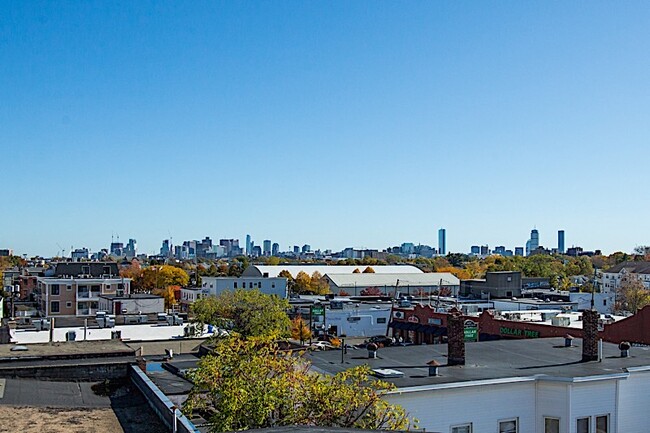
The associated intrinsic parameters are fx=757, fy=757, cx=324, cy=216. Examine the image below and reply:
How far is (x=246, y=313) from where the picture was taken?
179ft

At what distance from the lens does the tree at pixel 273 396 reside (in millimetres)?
15336

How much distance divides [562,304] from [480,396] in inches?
1951

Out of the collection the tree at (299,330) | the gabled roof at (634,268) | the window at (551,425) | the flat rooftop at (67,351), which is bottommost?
the tree at (299,330)

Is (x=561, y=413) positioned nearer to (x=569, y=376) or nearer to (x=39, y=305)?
(x=569, y=376)

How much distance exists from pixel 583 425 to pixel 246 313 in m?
34.7

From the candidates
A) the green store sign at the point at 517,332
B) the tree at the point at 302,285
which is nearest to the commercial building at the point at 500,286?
the tree at the point at 302,285

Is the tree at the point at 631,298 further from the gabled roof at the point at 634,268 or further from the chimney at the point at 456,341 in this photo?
the chimney at the point at 456,341

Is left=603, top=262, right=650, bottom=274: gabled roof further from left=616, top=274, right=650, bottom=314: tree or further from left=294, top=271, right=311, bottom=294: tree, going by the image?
left=294, top=271, right=311, bottom=294: tree

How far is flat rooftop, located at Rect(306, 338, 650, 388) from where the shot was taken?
22.5 metres

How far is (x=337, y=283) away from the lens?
12194cm

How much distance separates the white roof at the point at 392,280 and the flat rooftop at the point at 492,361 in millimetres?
89360

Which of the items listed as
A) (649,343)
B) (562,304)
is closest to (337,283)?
(562,304)

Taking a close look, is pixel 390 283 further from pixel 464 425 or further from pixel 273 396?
pixel 273 396

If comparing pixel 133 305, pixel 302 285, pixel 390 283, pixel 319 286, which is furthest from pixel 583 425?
pixel 302 285
